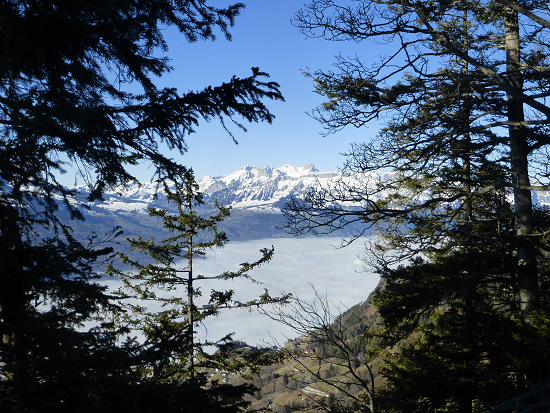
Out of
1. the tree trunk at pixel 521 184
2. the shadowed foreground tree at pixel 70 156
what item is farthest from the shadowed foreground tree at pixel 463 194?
the shadowed foreground tree at pixel 70 156

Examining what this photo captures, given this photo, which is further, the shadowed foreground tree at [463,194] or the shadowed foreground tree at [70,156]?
the shadowed foreground tree at [463,194]

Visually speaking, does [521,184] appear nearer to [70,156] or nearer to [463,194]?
[463,194]

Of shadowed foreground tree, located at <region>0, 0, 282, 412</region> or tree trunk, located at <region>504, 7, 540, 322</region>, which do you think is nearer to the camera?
shadowed foreground tree, located at <region>0, 0, 282, 412</region>

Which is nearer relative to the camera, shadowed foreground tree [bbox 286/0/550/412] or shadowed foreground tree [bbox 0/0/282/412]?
shadowed foreground tree [bbox 0/0/282/412]

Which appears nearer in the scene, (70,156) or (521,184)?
(70,156)

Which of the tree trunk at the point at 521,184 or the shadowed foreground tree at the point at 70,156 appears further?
the tree trunk at the point at 521,184

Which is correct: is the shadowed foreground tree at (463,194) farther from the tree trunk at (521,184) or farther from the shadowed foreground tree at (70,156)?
the shadowed foreground tree at (70,156)

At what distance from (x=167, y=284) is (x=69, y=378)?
850 centimetres

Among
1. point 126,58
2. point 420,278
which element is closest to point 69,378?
point 126,58

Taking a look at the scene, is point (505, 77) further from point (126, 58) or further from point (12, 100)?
point (12, 100)

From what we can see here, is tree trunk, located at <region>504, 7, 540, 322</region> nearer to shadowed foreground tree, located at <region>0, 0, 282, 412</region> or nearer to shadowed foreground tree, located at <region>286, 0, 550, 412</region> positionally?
shadowed foreground tree, located at <region>286, 0, 550, 412</region>

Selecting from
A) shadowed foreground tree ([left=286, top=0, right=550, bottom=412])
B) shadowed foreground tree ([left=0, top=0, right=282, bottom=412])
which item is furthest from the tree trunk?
shadowed foreground tree ([left=0, top=0, right=282, bottom=412])

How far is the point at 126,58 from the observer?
409 cm

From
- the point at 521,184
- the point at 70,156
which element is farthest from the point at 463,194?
the point at 70,156
